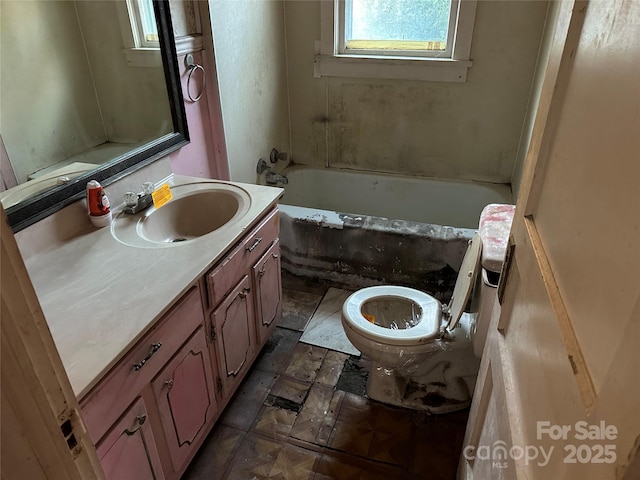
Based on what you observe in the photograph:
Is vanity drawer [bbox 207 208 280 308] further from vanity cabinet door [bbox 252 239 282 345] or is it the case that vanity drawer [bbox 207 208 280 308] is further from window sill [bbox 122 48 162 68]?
window sill [bbox 122 48 162 68]

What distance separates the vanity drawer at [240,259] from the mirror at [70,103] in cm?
52

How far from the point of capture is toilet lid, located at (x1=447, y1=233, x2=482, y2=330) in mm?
1597

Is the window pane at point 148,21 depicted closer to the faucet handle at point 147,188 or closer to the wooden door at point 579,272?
the faucet handle at point 147,188

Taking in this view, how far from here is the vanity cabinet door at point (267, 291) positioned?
1.83 meters

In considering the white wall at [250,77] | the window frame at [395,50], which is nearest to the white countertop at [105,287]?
the white wall at [250,77]

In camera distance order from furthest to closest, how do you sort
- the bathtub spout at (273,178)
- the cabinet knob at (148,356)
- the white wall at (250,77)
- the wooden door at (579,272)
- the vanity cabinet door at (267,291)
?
1. the bathtub spout at (273,178)
2. the white wall at (250,77)
3. the vanity cabinet door at (267,291)
4. the cabinet knob at (148,356)
5. the wooden door at (579,272)

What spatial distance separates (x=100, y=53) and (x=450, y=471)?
1.93 meters

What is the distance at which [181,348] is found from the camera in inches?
53.9

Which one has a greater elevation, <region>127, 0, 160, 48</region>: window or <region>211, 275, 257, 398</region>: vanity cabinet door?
<region>127, 0, 160, 48</region>: window

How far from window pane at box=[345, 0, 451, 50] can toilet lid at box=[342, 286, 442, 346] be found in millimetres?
1685

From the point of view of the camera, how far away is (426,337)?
5.63 feet

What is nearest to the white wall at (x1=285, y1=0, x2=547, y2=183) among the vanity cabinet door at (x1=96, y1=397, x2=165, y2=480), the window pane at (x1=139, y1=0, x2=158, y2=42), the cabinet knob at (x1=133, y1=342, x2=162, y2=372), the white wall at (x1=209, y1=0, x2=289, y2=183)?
the white wall at (x1=209, y1=0, x2=289, y2=183)

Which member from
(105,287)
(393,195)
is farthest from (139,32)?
(393,195)

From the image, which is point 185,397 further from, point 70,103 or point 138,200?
point 70,103
